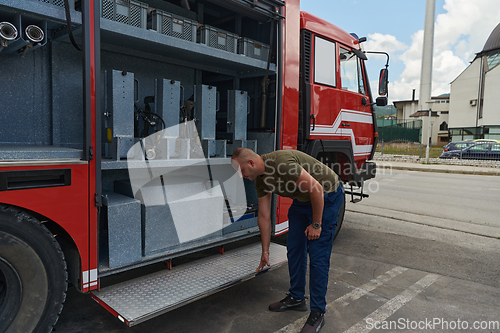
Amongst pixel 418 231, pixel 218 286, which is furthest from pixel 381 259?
pixel 218 286

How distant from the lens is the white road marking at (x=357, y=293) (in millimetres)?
3096

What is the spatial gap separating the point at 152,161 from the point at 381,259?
3491 mm

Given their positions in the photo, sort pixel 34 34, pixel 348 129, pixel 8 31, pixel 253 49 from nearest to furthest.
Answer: pixel 8 31
pixel 34 34
pixel 253 49
pixel 348 129

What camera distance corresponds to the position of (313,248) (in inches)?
122

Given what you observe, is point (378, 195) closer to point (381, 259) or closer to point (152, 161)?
point (381, 259)

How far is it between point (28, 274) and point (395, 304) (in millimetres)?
3232

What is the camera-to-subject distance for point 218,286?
→ 122 inches

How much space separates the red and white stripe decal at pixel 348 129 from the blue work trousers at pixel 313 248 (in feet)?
5.41

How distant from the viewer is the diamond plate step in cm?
263

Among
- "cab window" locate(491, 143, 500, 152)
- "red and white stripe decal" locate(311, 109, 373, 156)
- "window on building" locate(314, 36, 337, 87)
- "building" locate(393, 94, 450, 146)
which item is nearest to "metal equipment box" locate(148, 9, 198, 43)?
"window on building" locate(314, 36, 337, 87)

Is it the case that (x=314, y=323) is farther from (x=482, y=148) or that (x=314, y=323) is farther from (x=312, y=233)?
(x=482, y=148)

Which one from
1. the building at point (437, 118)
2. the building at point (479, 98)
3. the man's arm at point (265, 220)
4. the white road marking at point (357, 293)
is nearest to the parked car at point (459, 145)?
the building at point (479, 98)

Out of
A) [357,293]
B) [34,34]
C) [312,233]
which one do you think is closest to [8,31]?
[34,34]

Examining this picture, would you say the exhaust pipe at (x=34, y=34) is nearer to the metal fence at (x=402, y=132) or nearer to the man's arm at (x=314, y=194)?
the man's arm at (x=314, y=194)
